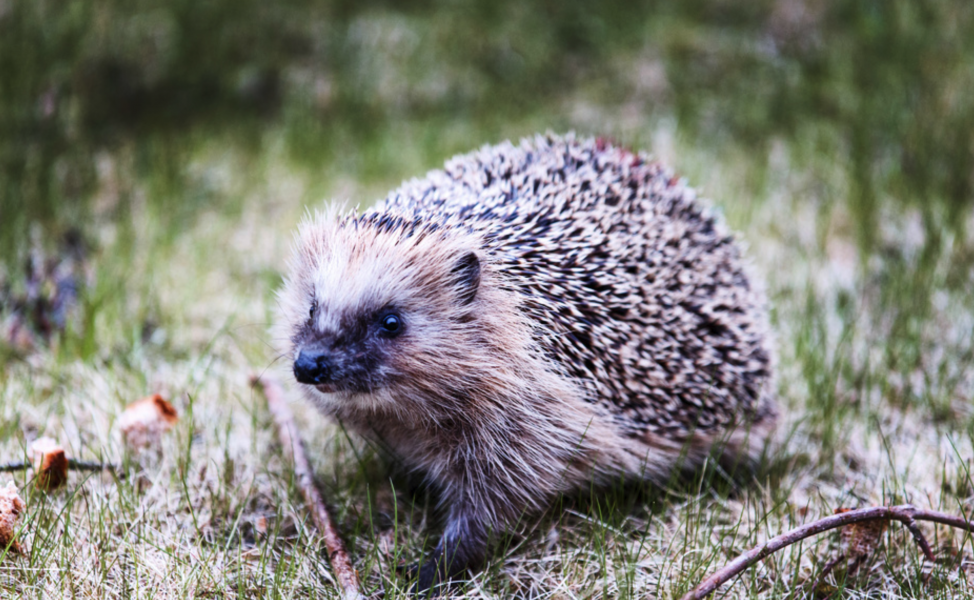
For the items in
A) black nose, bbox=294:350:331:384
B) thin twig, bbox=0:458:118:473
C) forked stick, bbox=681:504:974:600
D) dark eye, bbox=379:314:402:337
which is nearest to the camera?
forked stick, bbox=681:504:974:600

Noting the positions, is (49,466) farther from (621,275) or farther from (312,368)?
(621,275)

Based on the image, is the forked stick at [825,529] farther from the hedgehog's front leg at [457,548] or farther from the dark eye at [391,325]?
the dark eye at [391,325]

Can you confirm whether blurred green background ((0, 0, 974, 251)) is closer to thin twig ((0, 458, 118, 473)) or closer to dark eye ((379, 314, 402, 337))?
thin twig ((0, 458, 118, 473))

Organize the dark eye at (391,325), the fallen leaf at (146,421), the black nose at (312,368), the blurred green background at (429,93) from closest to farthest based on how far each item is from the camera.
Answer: the black nose at (312,368) < the dark eye at (391,325) < the fallen leaf at (146,421) < the blurred green background at (429,93)

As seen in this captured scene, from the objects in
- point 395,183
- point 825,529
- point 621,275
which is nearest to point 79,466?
point 621,275

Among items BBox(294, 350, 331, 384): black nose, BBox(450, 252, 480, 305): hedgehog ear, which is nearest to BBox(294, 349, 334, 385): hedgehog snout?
BBox(294, 350, 331, 384): black nose

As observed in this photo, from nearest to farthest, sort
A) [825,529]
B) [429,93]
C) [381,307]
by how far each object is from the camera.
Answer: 1. [825,529]
2. [381,307]
3. [429,93]

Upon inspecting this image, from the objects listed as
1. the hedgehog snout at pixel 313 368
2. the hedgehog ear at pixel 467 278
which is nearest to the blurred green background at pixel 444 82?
the hedgehog snout at pixel 313 368
